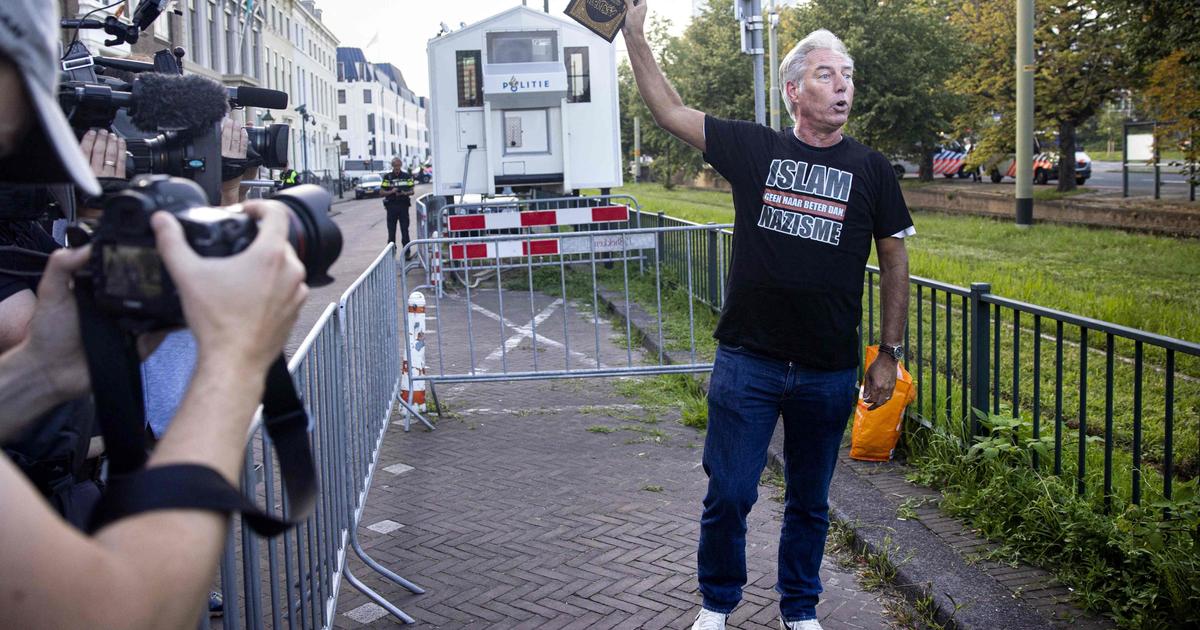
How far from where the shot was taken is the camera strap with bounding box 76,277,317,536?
1177mm

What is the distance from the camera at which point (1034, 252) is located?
15.7 metres

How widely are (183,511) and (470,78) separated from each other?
15.4m

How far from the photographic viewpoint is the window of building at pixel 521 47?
1608 centimetres

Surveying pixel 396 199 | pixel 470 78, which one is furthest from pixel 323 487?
pixel 396 199

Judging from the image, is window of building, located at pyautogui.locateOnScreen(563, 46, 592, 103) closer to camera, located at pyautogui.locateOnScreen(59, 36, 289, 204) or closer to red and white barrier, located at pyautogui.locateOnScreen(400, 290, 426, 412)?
red and white barrier, located at pyautogui.locateOnScreen(400, 290, 426, 412)

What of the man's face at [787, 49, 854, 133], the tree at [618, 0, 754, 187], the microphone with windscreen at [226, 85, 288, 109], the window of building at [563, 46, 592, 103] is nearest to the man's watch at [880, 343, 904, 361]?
the man's face at [787, 49, 854, 133]

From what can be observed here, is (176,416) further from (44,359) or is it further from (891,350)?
(891,350)

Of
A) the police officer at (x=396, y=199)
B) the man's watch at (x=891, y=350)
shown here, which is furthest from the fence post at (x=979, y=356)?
the police officer at (x=396, y=199)

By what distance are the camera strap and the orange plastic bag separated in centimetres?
465

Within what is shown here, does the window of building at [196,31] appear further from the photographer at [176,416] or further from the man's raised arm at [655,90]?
the photographer at [176,416]

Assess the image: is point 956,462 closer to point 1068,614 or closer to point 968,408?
point 968,408

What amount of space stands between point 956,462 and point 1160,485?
889 millimetres

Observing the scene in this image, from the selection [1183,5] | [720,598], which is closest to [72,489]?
[720,598]

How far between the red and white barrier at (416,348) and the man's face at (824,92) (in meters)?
4.19
